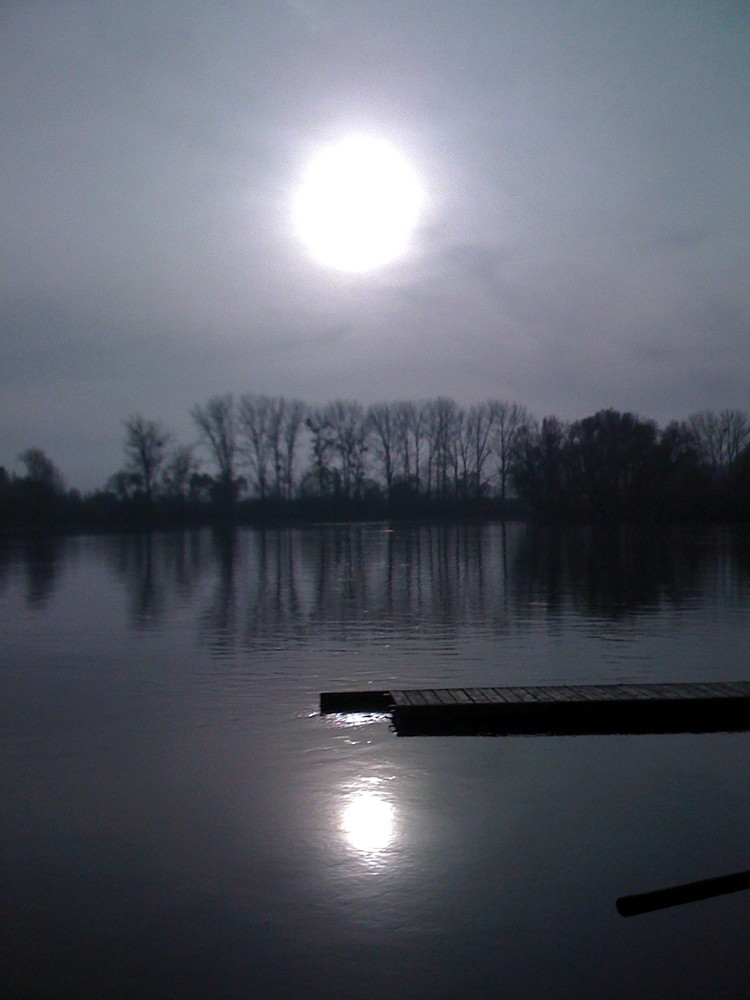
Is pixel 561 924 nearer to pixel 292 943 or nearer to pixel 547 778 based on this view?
pixel 292 943

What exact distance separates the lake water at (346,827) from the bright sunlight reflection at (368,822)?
28mm

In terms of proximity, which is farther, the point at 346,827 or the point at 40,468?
the point at 40,468

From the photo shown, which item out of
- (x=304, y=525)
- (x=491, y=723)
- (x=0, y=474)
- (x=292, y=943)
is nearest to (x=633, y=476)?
(x=304, y=525)

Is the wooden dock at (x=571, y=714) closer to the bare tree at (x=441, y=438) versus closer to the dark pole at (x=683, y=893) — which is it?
the dark pole at (x=683, y=893)

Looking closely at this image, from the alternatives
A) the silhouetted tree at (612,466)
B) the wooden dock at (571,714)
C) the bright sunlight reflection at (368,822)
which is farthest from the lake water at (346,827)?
the silhouetted tree at (612,466)

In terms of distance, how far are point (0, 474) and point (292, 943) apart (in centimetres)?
8442

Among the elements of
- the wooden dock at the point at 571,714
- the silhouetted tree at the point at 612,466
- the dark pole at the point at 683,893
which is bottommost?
the wooden dock at the point at 571,714

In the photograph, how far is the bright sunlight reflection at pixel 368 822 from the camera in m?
6.58

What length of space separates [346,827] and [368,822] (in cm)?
18

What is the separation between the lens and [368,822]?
6977 mm

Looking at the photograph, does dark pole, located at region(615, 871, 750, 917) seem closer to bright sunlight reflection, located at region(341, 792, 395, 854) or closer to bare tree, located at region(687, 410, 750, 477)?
bright sunlight reflection, located at region(341, 792, 395, 854)

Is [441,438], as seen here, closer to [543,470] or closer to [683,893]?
[543,470]

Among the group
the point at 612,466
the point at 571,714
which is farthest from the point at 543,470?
the point at 571,714

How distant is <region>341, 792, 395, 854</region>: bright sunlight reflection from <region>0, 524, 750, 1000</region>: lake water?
0.03 meters
